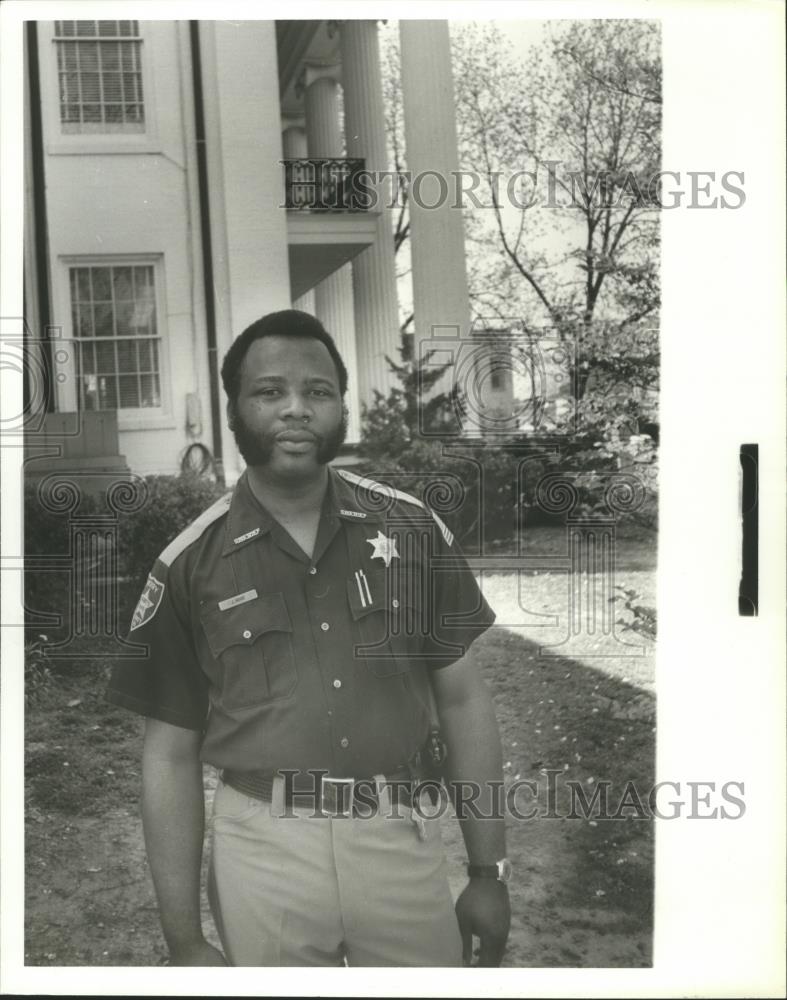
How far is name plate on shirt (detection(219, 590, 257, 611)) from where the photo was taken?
3.02m

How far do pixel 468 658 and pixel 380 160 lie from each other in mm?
1483

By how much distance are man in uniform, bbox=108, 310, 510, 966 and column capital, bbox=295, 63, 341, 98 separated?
25.9 inches

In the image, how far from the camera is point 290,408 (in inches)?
119

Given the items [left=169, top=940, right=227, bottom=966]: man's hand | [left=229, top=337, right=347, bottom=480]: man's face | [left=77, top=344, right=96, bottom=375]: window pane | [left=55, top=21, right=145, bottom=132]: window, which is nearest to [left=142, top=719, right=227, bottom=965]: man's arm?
[left=169, top=940, right=227, bottom=966]: man's hand

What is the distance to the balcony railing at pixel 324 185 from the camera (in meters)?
3.12

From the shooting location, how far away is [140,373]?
3.13m

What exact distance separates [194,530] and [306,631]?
1.43 feet

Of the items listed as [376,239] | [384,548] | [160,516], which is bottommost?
[384,548]

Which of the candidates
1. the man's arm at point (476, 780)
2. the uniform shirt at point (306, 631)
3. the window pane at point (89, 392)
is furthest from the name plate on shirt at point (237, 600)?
the window pane at point (89, 392)

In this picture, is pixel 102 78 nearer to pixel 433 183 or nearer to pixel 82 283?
pixel 82 283

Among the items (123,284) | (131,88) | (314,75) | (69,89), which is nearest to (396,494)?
(123,284)

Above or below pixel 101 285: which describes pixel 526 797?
below

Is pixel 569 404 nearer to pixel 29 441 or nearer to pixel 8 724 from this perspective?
pixel 29 441

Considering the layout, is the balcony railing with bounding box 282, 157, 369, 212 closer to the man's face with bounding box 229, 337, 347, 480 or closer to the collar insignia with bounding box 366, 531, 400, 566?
the man's face with bounding box 229, 337, 347, 480
